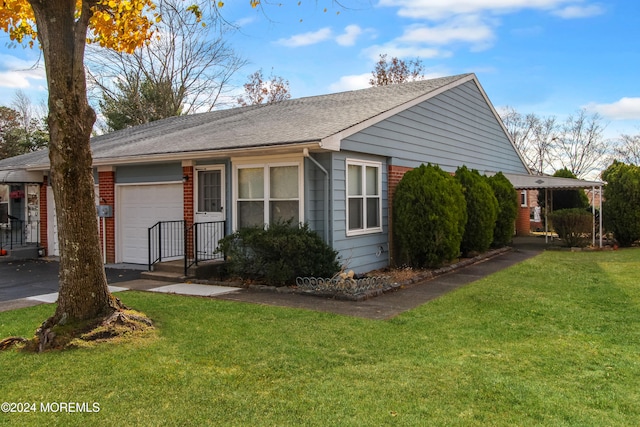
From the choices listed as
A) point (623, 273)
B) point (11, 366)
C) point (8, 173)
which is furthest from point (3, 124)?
point (623, 273)

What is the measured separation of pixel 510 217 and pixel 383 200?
5580mm

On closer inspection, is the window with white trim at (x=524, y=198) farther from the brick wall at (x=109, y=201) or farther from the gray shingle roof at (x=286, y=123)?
the brick wall at (x=109, y=201)

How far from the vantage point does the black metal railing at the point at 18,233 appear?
14.5 m

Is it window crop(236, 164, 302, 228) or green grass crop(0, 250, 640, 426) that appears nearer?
green grass crop(0, 250, 640, 426)

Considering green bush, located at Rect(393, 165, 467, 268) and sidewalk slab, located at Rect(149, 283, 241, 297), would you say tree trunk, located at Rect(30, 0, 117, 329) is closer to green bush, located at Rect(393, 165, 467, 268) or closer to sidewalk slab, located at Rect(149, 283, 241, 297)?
sidewalk slab, located at Rect(149, 283, 241, 297)

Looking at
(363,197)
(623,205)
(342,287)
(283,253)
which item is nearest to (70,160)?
(283,253)

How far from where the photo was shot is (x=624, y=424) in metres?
3.28

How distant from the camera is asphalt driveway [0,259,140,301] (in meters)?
8.67

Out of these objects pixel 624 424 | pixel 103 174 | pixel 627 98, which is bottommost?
pixel 624 424

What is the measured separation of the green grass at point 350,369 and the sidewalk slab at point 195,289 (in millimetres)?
1140

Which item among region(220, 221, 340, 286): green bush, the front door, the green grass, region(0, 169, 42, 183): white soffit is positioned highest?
region(0, 169, 42, 183): white soffit

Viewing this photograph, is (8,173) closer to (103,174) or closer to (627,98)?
(103,174)

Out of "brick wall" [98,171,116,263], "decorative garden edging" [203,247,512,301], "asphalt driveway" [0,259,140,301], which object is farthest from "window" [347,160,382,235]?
"brick wall" [98,171,116,263]

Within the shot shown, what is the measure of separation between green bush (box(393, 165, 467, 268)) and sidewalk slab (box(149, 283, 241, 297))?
13.3 ft
